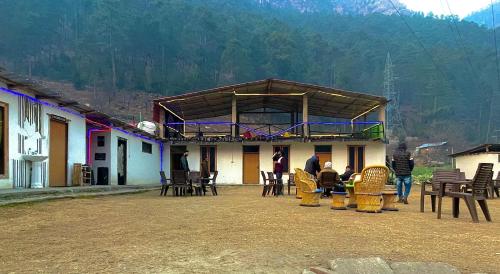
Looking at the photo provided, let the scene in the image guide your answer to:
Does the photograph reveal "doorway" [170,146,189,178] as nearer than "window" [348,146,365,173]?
No

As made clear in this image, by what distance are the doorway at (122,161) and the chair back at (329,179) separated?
1085 centimetres

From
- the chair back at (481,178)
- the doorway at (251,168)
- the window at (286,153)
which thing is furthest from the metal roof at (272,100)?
the chair back at (481,178)

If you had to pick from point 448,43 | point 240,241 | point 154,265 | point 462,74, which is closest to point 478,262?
point 240,241

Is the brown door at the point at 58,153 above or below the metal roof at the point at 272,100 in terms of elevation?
below

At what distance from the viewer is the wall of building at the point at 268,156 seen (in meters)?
23.7

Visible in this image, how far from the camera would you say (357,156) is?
23.8 metres

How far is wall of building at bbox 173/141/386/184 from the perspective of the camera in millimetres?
23672

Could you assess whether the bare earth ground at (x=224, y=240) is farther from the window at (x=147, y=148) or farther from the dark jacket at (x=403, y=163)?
the window at (x=147, y=148)

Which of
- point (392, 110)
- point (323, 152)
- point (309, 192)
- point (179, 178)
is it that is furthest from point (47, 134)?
point (392, 110)

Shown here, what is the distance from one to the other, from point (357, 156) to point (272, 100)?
17.9 ft

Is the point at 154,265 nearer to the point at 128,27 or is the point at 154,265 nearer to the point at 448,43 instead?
the point at 128,27

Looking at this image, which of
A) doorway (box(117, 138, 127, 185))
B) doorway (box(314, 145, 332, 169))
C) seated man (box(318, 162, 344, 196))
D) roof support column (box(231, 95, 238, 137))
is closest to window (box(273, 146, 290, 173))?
doorway (box(314, 145, 332, 169))

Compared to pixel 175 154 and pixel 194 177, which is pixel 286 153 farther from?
pixel 194 177

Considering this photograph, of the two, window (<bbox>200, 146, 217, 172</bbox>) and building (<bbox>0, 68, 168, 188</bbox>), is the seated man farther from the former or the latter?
window (<bbox>200, 146, 217, 172</bbox>)
